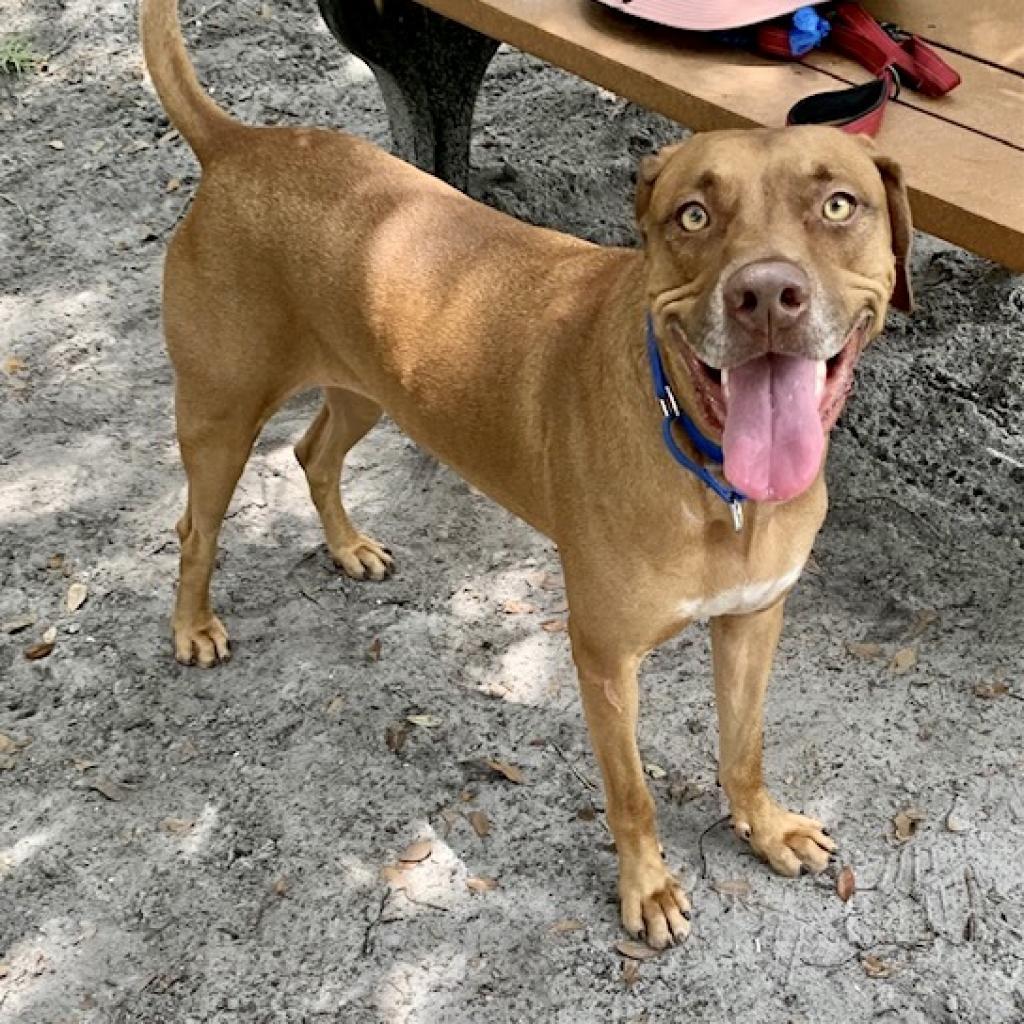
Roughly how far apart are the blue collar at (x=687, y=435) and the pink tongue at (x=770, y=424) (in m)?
0.17

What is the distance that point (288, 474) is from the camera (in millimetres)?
4652

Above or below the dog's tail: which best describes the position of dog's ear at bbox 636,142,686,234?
above

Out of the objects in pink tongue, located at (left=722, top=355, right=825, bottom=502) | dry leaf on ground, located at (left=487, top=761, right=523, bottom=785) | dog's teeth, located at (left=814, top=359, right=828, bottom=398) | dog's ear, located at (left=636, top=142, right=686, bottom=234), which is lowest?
dry leaf on ground, located at (left=487, top=761, right=523, bottom=785)

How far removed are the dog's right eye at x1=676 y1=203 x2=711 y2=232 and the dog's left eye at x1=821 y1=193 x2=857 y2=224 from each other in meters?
0.19

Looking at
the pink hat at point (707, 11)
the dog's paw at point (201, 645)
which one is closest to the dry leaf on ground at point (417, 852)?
the dog's paw at point (201, 645)

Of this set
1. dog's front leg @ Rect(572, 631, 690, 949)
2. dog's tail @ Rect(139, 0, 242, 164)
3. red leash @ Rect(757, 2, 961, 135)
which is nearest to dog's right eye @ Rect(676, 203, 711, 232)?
red leash @ Rect(757, 2, 961, 135)

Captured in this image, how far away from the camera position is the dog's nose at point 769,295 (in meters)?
2.22

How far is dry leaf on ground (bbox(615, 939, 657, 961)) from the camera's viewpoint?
323 centimetres

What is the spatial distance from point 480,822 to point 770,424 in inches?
60.3

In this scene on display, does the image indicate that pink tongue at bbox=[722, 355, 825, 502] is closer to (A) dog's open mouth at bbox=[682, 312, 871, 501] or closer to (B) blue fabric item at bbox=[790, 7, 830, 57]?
(A) dog's open mouth at bbox=[682, 312, 871, 501]

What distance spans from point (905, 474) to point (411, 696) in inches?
63.2

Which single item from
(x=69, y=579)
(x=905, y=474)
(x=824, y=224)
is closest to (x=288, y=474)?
(x=69, y=579)

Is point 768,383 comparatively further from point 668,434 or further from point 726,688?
point 726,688

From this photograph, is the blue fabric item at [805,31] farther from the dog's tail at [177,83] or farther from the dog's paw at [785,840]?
the dog's paw at [785,840]
